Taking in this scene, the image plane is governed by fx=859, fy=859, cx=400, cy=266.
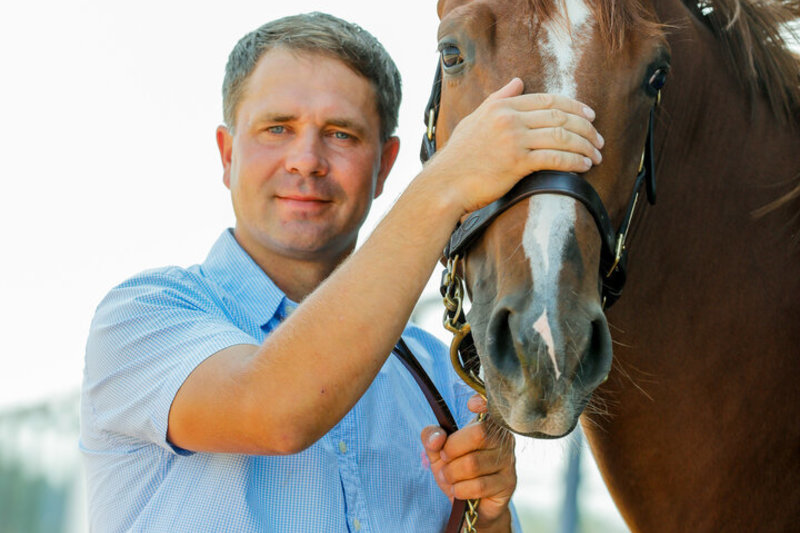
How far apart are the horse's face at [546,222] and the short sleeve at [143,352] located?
0.74 m

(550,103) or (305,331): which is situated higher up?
(550,103)

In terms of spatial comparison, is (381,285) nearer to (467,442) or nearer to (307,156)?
(467,442)

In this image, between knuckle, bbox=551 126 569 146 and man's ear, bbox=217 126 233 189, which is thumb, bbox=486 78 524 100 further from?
man's ear, bbox=217 126 233 189

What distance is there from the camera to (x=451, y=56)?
2.44 meters

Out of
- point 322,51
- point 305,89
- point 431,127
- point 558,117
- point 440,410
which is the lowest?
point 440,410

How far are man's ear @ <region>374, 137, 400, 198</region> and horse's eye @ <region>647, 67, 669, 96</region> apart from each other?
4.09 ft

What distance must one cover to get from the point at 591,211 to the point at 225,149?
71.2 inches

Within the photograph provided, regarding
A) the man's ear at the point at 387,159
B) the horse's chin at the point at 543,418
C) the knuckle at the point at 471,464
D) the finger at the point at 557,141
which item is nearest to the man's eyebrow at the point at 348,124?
the man's ear at the point at 387,159

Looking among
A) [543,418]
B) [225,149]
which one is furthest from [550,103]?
[225,149]

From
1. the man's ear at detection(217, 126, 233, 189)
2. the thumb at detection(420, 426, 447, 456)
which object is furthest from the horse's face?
the man's ear at detection(217, 126, 233, 189)

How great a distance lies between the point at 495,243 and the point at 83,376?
1.31 meters

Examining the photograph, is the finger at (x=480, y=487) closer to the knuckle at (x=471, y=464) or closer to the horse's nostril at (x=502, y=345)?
the knuckle at (x=471, y=464)

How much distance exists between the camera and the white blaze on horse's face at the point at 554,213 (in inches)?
73.5

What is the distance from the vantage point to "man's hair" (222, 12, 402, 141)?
3084 mm
